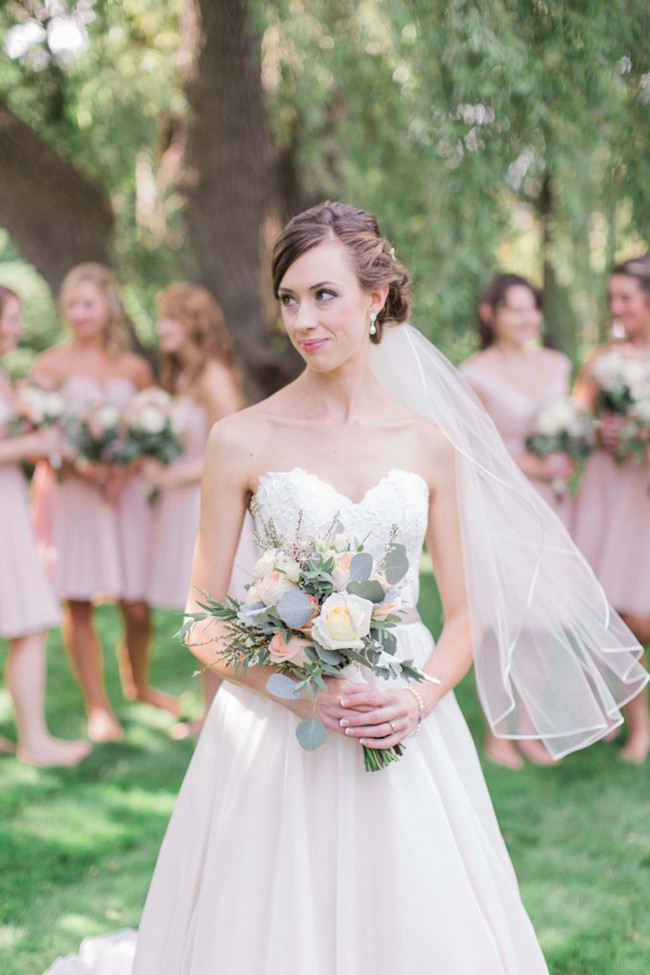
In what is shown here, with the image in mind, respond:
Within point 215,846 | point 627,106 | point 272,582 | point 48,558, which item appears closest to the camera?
point 272,582

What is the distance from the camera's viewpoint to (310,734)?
2.34 meters

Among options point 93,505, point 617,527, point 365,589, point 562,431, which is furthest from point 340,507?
point 93,505

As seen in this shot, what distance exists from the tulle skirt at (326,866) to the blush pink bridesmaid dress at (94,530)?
10.4ft

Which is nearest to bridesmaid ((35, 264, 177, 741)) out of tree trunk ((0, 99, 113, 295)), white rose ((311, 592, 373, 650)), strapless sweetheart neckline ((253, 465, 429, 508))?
tree trunk ((0, 99, 113, 295))

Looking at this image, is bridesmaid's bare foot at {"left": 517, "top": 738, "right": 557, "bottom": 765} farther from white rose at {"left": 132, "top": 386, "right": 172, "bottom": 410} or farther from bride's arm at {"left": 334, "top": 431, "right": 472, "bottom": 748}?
bride's arm at {"left": 334, "top": 431, "right": 472, "bottom": 748}

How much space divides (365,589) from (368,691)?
0.32 meters

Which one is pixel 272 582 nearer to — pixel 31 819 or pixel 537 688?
pixel 537 688

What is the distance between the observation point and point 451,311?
22.9 feet

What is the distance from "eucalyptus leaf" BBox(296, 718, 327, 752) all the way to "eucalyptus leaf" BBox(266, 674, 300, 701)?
124mm

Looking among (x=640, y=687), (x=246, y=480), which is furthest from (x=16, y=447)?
(x=640, y=687)

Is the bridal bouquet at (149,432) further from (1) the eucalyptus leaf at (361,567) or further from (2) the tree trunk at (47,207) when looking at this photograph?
(1) the eucalyptus leaf at (361,567)

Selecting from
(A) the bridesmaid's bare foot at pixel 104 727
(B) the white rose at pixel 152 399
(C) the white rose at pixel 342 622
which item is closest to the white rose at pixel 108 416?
(B) the white rose at pixel 152 399

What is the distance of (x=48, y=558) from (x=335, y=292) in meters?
3.77

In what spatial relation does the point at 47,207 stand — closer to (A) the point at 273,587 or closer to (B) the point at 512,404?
(B) the point at 512,404
